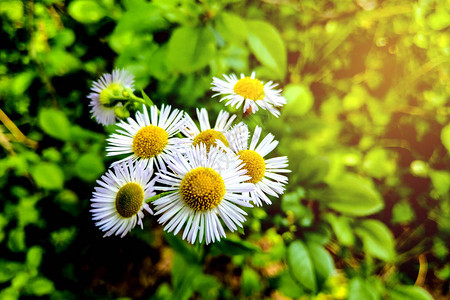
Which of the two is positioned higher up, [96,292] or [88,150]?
[88,150]

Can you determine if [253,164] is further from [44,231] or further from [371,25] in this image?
[371,25]

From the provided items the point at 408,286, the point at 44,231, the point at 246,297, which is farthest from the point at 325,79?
the point at 44,231

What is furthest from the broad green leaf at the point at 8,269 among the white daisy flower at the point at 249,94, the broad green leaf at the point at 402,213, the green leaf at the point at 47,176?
the broad green leaf at the point at 402,213

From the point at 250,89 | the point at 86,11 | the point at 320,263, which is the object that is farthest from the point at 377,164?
the point at 86,11

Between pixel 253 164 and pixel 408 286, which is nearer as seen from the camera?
pixel 253 164

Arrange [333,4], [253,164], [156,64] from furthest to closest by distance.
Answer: [333,4], [156,64], [253,164]

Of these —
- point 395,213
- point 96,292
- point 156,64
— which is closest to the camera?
point 156,64

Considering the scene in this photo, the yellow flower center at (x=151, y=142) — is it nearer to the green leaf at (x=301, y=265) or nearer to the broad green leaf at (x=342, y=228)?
the green leaf at (x=301, y=265)
